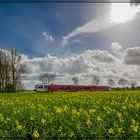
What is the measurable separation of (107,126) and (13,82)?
53499 mm

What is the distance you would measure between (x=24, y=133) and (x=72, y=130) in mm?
1305

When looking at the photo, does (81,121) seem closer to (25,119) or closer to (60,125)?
(60,125)

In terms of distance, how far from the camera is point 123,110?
11.8 m

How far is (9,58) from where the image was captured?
61.0 metres

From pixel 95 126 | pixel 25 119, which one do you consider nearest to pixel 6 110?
pixel 25 119

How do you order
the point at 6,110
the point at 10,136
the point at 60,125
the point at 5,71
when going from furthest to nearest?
the point at 5,71, the point at 6,110, the point at 60,125, the point at 10,136

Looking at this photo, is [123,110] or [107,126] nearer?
[107,126]

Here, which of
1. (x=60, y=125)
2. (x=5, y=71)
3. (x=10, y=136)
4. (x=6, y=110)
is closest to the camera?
(x=10, y=136)

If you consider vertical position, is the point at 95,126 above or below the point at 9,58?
below

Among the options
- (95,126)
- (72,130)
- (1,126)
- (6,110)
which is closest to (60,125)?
(72,130)

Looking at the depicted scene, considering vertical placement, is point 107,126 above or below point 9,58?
below

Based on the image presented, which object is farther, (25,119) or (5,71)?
(5,71)

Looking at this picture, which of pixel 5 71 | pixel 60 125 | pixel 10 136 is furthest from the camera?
pixel 5 71

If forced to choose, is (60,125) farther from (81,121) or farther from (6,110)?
(6,110)
